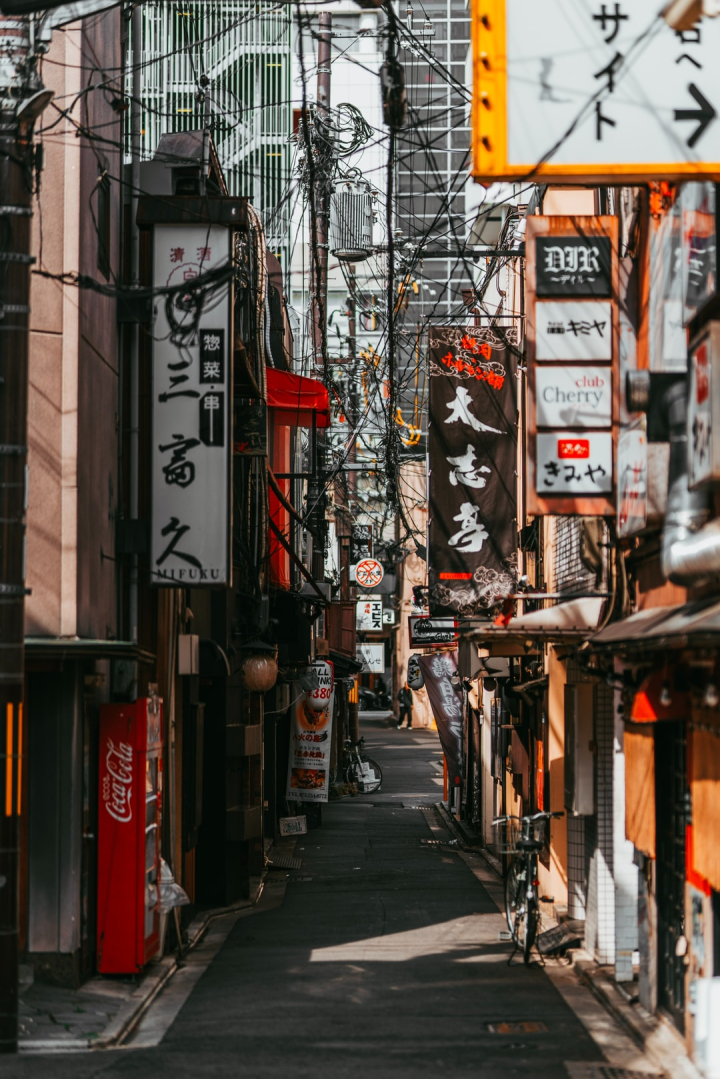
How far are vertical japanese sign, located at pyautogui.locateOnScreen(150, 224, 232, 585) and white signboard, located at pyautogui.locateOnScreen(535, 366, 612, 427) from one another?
386cm

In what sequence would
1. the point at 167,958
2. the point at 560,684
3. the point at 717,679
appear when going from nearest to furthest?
the point at 717,679 → the point at 167,958 → the point at 560,684

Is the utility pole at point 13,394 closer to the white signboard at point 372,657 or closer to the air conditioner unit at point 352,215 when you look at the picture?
the air conditioner unit at point 352,215

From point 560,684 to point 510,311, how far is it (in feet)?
24.5

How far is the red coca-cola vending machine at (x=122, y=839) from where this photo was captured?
14195mm

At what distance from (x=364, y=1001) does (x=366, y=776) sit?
2997 centimetres

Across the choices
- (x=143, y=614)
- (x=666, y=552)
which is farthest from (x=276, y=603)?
(x=666, y=552)

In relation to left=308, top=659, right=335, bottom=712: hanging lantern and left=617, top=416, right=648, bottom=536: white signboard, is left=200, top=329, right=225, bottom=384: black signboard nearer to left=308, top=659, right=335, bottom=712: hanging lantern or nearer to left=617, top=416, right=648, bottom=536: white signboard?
left=617, top=416, right=648, bottom=536: white signboard

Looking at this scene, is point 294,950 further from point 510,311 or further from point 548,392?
point 510,311

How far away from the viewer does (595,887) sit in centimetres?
1559

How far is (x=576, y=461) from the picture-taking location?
1316 centimetres

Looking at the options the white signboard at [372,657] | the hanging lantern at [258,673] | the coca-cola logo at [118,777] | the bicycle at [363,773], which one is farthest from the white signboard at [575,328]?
the white signboard at [372,657]

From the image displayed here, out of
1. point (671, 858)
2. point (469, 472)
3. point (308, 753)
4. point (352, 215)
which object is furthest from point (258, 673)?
point (352, 215)

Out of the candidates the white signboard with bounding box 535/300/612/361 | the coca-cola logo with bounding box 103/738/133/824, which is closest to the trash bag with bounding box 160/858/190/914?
the coca-cola logo with bounding box 103/738/133/824

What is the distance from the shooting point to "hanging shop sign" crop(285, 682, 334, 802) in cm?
2994
